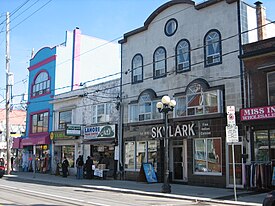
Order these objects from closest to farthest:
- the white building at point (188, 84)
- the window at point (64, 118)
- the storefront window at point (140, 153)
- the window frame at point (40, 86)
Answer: the white building at point (188, 84)
the storefront window at point (140, 153)
the window at point (64, 118)
the window frame at point (40, 86)

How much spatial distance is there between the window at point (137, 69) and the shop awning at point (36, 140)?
1181 cm

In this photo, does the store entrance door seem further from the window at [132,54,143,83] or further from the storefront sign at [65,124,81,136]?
the storefront sign at [65,124,81,136]

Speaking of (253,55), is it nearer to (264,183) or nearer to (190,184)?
(264,183)

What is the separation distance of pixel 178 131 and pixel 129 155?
5159mm

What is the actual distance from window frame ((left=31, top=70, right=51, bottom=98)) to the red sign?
2156 cm

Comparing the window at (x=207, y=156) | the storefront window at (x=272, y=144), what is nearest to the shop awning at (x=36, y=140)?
the window at (x=207, y=156)

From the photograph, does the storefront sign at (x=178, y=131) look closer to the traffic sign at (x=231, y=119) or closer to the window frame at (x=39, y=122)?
the traffic sign at (x=231, y=119)

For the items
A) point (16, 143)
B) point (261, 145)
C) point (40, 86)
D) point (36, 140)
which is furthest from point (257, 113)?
point (16, 143)

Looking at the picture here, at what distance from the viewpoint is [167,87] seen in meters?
22.7

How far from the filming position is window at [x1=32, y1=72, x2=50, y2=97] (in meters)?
34.9

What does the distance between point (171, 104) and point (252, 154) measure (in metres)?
4.55

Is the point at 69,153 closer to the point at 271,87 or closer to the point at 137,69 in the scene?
the point at 137,69

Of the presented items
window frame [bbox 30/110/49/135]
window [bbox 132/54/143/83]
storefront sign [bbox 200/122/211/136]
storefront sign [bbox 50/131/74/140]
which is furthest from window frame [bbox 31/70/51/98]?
storefront sign [bbox 200/122/211/136]

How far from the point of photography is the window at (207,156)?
1930cm
